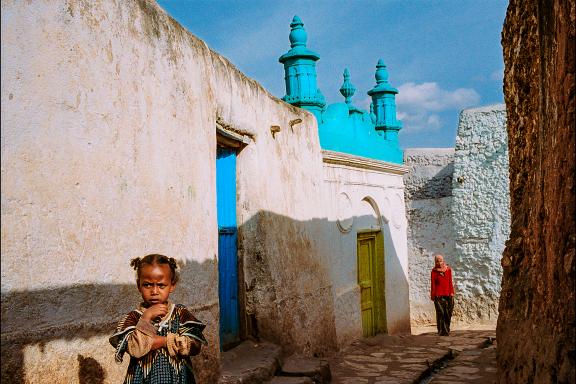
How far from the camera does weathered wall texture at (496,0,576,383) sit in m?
2.74

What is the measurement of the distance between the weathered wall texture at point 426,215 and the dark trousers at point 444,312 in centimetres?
241

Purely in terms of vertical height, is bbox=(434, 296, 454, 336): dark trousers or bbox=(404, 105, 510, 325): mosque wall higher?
bbox=(404, 105, 510, 325): mosque wall

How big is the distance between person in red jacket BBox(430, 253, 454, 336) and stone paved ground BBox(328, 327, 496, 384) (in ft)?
1.30

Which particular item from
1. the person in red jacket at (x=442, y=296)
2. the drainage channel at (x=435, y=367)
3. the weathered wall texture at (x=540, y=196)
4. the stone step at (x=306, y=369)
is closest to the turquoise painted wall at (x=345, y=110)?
the person in red jacket at (x=442, y=296)

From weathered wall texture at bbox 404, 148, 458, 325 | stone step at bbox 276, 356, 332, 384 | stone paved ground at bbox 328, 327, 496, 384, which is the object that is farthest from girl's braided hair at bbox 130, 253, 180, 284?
weathered wall texture at bbox 404, 148, 458, 325

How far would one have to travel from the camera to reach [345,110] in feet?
31.7

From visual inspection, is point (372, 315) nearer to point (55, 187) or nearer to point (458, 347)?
point (458, 347)

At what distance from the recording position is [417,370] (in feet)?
22.9

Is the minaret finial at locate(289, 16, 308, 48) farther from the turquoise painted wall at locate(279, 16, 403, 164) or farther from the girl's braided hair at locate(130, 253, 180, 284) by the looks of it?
the girl's braided hair at locate(130, 253, 180, 284)

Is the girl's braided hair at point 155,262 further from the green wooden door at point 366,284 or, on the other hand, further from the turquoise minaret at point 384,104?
the turquoise minaret at point 384,104

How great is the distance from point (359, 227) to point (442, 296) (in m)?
1.93

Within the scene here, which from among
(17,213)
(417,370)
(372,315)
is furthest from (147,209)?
(372,315)

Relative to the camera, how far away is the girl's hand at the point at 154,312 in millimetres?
2812

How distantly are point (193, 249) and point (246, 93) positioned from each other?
6.54 feet
